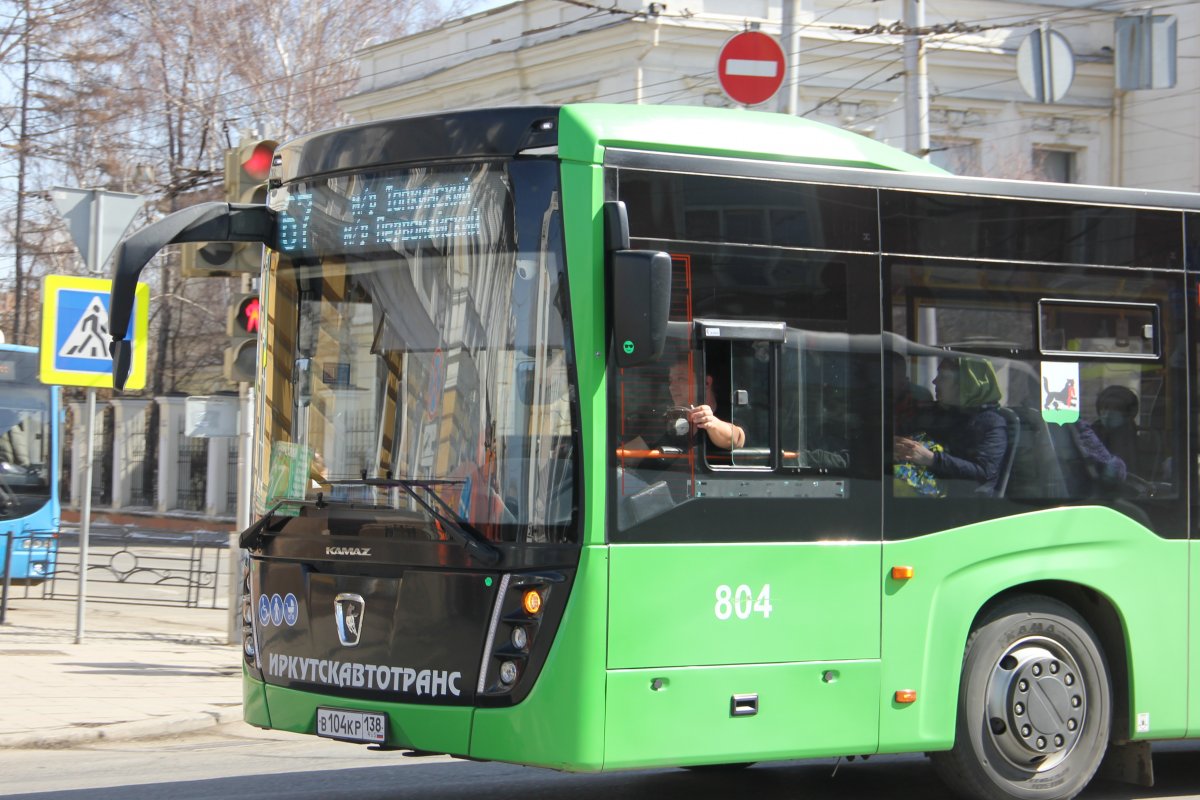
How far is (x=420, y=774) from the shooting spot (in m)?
8.80

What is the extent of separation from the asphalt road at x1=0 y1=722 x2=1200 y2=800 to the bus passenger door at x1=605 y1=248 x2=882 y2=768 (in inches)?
60.8

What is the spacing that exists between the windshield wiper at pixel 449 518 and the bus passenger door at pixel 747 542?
502mm

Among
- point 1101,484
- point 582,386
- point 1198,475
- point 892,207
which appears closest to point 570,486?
point 582,386

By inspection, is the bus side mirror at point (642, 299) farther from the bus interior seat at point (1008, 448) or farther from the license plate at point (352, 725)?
the bus interior seat at point (1008, 448)

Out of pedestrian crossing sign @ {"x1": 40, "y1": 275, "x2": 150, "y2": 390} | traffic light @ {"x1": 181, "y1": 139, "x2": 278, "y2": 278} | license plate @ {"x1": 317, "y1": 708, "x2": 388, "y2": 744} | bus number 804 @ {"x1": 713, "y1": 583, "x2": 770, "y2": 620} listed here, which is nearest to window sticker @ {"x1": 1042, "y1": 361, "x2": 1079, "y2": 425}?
bus number 804 @ {"x1": 713, "y1": 583, "x2": 770, "y2": 620}

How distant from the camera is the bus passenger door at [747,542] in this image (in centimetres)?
648

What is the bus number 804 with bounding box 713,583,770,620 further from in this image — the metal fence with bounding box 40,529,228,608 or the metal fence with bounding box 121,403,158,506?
the metal fence with bounding box 121,403,158,506

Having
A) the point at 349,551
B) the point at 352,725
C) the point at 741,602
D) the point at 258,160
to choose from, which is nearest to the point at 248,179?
the point at 258,160

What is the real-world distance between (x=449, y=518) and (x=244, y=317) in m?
7.18

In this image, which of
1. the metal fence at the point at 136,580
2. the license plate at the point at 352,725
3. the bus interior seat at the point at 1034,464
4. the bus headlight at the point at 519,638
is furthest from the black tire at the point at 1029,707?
the metal fence at the point at 136,580

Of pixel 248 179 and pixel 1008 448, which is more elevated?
pixel 248 179

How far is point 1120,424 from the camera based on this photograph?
308 inches

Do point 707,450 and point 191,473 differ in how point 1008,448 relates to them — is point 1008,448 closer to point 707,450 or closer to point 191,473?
point 707,450

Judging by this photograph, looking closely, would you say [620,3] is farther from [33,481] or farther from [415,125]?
[415,125]
